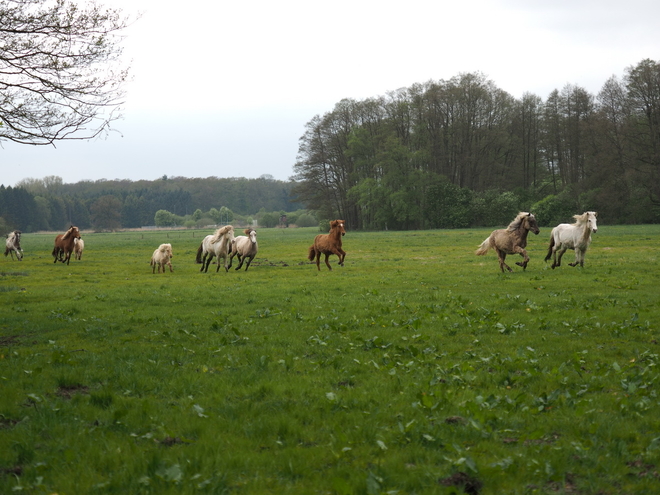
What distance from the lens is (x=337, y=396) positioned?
21.9ft

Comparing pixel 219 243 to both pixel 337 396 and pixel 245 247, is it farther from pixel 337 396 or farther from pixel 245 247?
pixel 337 396

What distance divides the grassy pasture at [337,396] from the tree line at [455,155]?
203 ft

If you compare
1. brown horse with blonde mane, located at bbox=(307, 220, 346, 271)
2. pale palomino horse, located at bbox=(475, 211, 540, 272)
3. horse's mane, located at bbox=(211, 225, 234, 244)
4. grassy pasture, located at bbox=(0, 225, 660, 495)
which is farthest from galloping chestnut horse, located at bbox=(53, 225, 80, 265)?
pale palomino horse, located at bbox=(475, 211, 540, 272)

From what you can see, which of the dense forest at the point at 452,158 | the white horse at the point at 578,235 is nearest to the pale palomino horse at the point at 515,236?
the white horse at the point at 578,235

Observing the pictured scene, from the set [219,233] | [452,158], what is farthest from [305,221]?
[219,233]

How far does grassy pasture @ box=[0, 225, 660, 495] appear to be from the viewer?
15.4ft

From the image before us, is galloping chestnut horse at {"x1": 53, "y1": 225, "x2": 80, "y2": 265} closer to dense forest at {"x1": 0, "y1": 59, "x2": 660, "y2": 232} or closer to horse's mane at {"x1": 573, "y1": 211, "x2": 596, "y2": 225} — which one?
horse's mane at {"x1": 573, "y1": 211, "x2": 596, "y2": 225}

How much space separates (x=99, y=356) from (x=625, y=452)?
7.48 meters

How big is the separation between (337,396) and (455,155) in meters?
75.4

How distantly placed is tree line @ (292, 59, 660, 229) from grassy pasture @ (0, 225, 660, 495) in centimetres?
6181

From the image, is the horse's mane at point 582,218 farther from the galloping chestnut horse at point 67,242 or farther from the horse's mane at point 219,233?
the galloping chestnut horse at point 67,242

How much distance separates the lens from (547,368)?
7742 mm

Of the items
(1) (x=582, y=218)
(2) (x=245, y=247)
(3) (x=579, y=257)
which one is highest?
(1) (x=582, y=218)

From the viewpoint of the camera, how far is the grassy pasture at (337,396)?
470 cm
